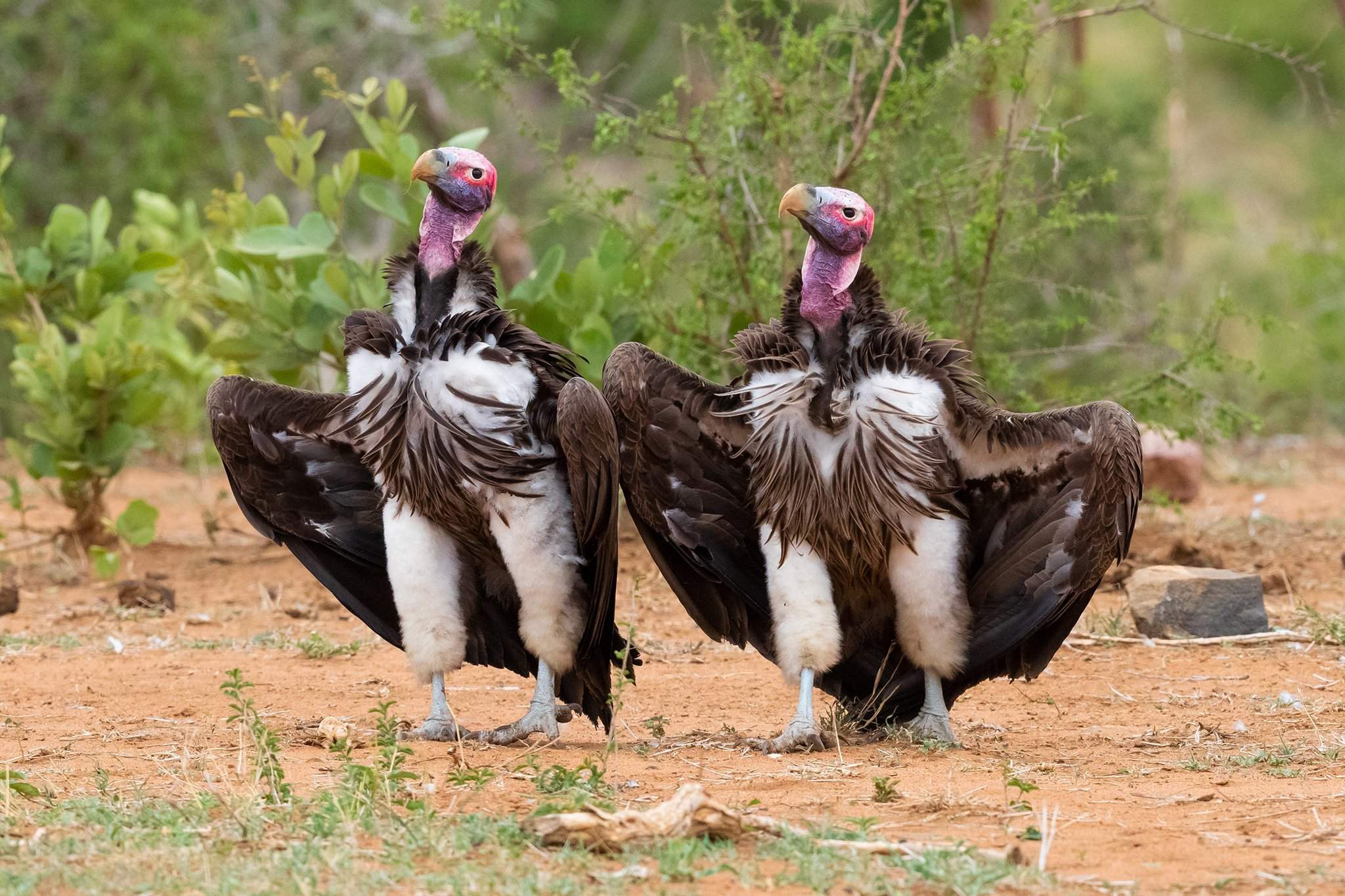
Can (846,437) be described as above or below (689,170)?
below

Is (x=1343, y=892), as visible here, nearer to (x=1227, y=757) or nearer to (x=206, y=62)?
(x=1227, y=757)

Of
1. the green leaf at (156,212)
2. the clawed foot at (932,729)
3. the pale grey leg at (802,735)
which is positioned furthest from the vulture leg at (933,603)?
the green leaf at (156,212)

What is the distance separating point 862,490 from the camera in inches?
180

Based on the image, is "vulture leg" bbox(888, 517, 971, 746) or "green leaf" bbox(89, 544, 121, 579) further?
"green leaf" bbox(89, 544, 121, 579)

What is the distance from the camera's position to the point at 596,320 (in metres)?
7.02

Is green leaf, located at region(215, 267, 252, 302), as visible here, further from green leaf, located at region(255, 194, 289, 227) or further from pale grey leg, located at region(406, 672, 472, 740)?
pale grey leg, located at region(406, 672, 472, 740)

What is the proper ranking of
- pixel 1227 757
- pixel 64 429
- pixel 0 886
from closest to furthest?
pixel 0 886 → pixel 1227 757 → pixel 64 429

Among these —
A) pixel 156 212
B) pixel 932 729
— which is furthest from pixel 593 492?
pixel 156 212

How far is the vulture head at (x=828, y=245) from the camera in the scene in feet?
15.5

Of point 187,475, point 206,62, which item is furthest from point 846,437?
point 206,62

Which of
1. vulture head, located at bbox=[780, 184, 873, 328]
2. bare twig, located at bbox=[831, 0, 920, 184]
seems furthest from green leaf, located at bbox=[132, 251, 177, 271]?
vulture head, located at bbox=[780, 184, 873, 328]

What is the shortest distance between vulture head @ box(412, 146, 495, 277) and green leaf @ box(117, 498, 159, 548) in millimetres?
3547

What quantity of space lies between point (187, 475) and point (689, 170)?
5.58 m

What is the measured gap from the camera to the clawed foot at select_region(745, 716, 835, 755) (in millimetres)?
4590
